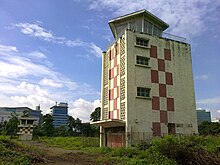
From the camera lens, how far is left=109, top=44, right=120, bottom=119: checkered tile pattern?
22.5 metres

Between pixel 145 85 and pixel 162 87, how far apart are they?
6.22 feet

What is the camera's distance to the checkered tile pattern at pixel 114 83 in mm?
22522

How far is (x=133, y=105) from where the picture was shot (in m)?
20.6

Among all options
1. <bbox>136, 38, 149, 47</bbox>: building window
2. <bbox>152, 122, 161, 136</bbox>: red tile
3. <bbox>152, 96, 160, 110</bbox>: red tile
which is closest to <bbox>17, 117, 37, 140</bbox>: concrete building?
<bbox>152, 122, 161, 136</bbox>: red tile

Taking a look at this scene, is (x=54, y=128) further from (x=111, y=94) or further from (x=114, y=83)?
(x=114, y=83)

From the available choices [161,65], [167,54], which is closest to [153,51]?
[161,65]

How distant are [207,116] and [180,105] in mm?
77994

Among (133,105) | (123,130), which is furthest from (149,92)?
(123,130)

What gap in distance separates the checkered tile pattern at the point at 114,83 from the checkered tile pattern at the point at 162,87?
3.33 meters

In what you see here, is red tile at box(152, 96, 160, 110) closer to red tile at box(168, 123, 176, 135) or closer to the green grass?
red tile at box(168, 123, 176, 135)

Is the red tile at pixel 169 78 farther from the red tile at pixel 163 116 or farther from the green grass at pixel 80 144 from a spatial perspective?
the green grass at pixel 80 144

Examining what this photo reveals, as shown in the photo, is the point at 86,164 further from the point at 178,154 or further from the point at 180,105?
the point at 180,105

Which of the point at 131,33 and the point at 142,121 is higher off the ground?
the point at 131,33

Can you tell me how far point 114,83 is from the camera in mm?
23812
